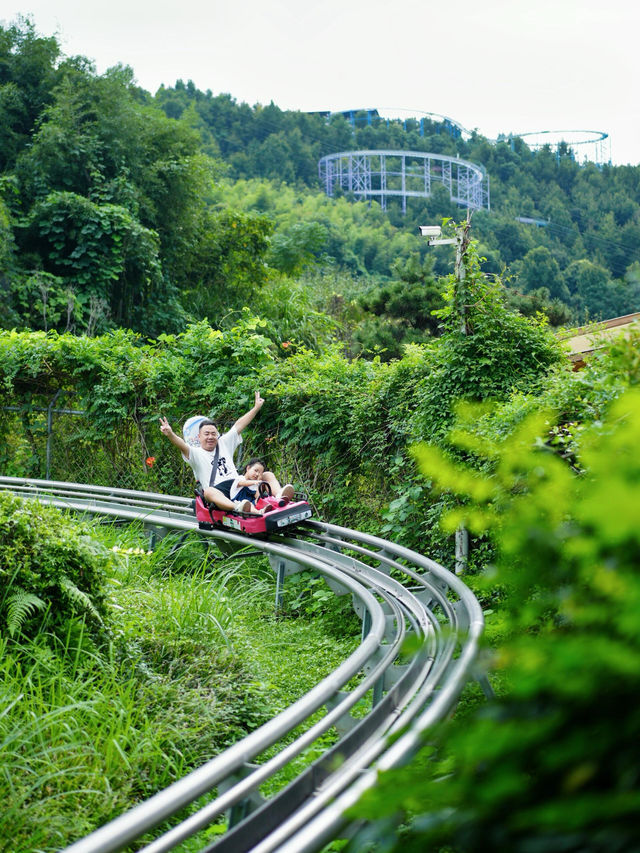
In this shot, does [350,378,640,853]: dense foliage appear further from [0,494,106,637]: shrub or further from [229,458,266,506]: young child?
[229,458,266,506]: young child

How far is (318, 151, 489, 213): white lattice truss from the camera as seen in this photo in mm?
78062

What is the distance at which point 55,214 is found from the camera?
2361cm

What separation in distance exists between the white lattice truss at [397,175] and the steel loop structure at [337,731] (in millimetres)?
71305

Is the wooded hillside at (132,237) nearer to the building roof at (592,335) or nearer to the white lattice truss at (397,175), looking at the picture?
the building roof at (592,335)

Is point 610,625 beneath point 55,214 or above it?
beneath

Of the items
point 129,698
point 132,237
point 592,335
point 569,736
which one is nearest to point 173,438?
point 592,335

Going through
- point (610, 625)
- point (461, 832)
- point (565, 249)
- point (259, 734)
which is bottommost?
point (259, 734)

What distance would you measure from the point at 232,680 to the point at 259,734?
6.57 feet

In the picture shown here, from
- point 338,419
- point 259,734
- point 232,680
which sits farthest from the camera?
point 338,419

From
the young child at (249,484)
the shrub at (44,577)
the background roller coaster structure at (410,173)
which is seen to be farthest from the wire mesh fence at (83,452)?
the background roller coaster structure at (410,173)

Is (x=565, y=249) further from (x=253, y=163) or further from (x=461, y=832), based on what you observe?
(x=461, y=832)

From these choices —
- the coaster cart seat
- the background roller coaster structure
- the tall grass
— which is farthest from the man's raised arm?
the background roller coaster structure

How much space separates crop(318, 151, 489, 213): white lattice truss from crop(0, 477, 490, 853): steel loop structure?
71.3m

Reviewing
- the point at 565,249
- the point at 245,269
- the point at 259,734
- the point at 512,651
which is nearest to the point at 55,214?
the point at 245,269
